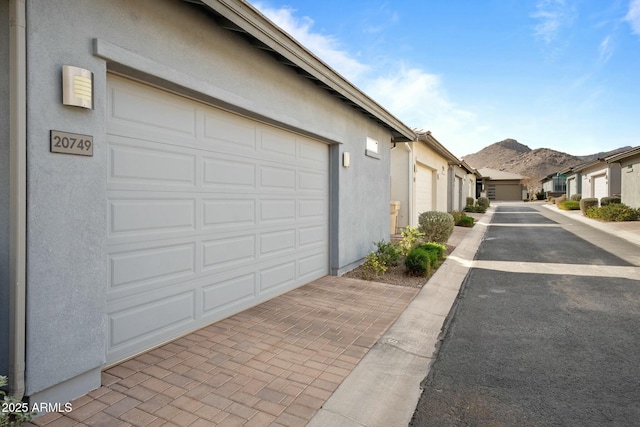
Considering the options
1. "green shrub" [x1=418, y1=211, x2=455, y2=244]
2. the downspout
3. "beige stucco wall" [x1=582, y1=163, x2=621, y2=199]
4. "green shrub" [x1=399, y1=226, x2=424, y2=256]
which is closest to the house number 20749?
the downspout

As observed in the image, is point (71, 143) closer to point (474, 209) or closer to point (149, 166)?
point (149, 166)

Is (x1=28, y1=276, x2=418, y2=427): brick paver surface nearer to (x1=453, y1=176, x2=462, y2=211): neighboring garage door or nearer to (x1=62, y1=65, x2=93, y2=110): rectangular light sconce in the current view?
(x1=62, y1=65, x2=93, y2=110): rectangular light sconce

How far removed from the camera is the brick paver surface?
2791 mm

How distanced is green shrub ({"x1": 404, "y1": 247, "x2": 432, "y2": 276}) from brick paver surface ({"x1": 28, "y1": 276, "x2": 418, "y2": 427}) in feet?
7.36

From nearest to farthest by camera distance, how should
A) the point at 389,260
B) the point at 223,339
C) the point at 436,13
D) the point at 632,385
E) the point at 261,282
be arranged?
the point at 632,385 < the point at 223,339 < the point at 261,282 < the point at 389,260 < the point at 436,13

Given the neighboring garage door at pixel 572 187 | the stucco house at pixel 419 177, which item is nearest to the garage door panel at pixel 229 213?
the stucco house at pixel 419 177

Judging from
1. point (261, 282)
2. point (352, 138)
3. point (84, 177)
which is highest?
point (352, 138)

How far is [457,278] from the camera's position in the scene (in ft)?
25.4

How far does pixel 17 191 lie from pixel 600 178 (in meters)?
34.8

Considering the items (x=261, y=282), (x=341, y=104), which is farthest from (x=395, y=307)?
(x=341, y=104)

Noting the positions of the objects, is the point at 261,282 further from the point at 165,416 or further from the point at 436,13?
the point at 436,13

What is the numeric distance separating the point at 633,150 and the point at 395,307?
19513 millimetres

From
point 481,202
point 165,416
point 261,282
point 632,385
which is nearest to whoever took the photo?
point 165,416

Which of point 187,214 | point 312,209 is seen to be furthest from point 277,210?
point 187,214
